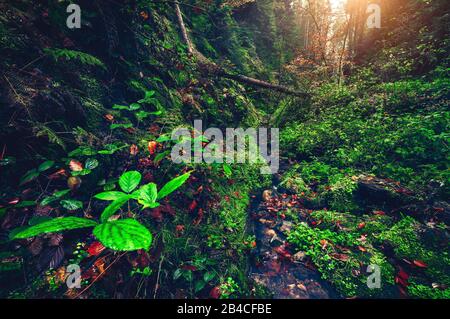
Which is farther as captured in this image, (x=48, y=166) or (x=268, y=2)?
(x=268, y=2)

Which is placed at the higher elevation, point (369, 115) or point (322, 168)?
point (369, 115)

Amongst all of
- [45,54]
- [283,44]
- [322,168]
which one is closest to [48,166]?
[45,54]

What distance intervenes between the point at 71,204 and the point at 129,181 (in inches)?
22.9

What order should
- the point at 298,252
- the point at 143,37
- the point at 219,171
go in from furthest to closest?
the point at 143,37 < the point at 219,171 < the point at 298,252

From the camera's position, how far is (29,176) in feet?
6.31

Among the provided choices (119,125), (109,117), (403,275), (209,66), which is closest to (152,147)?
(119,125)

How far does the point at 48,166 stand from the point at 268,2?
1416 centimetres

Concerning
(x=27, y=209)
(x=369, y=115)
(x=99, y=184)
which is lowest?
(x=27, y=209)

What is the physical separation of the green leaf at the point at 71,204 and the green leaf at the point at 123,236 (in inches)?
29.0

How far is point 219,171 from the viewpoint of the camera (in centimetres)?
342

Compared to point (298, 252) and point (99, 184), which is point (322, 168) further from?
point (99, 184)

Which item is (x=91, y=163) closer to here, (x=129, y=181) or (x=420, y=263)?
(x=129, y=181)

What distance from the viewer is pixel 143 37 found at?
4141 millimetres
